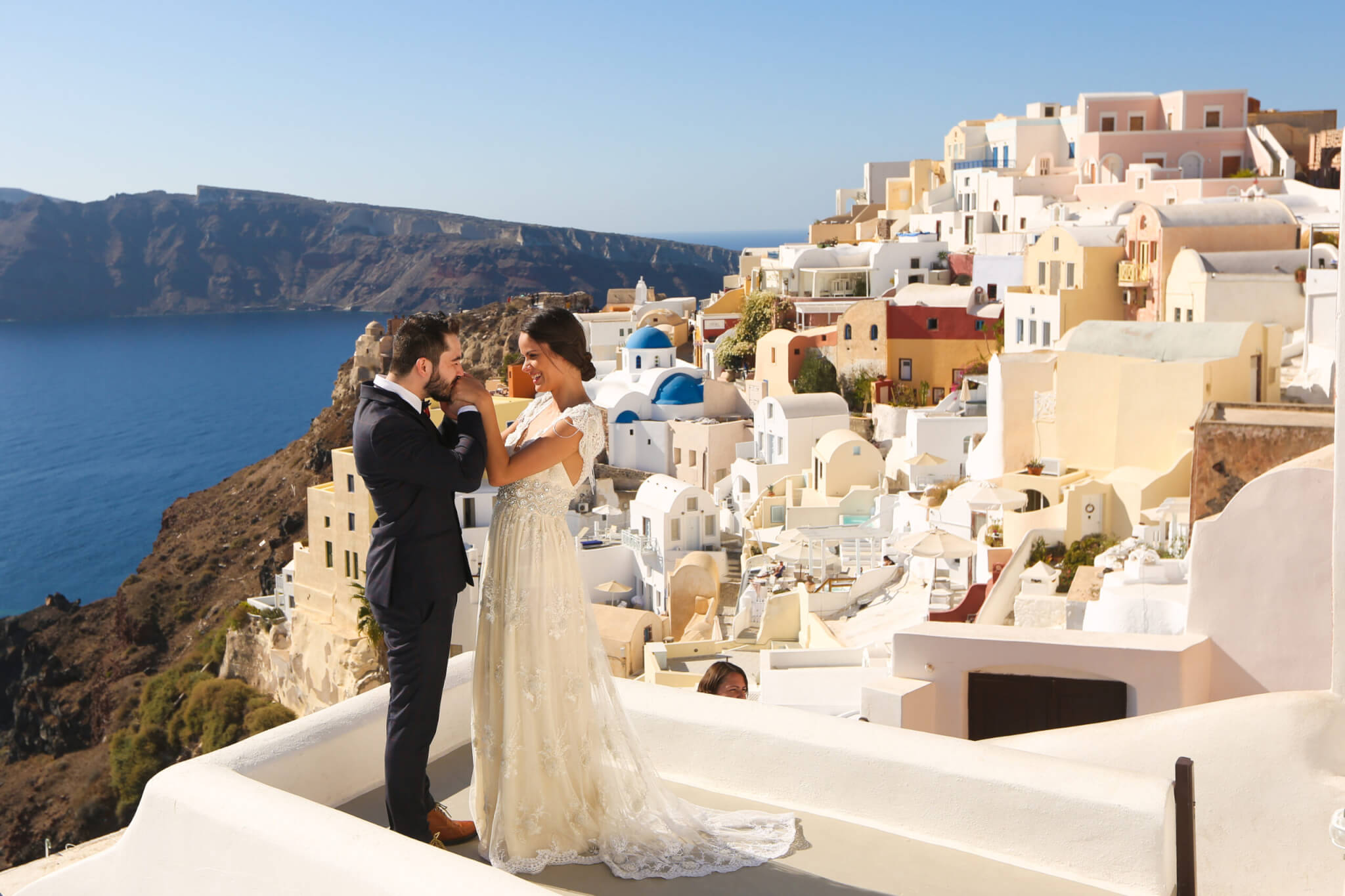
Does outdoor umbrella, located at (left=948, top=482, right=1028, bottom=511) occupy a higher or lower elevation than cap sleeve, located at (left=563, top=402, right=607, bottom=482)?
lower

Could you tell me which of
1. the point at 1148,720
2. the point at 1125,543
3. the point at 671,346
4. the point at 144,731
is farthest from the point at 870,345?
→ the point at 1148,720

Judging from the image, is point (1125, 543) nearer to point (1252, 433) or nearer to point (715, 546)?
point (1252, 433)

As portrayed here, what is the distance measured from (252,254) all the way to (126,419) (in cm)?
6659

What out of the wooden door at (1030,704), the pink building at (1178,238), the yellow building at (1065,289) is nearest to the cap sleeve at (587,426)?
the wooden door at (1030,704)

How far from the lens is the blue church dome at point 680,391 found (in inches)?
1186

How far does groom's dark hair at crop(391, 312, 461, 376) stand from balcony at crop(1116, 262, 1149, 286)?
18805 mm

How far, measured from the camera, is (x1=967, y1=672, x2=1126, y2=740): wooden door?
5.99m

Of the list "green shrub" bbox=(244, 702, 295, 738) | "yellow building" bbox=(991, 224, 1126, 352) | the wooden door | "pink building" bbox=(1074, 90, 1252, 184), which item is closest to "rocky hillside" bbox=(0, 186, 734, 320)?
"pink building" bbox=(1074, 90, 1252, 184)

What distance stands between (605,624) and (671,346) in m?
16.3

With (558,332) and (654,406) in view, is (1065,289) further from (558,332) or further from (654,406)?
(558,332)

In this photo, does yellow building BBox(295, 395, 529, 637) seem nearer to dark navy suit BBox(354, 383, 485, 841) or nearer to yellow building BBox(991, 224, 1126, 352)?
yellow building BBox(991, 224, 1126, 352)

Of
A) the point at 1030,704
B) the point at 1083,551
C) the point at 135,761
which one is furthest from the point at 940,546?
the point at 135,761

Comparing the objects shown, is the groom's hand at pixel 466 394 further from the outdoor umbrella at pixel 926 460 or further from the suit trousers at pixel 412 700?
the outdoor umbrella at pixel 926 460

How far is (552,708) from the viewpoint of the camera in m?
3.22
